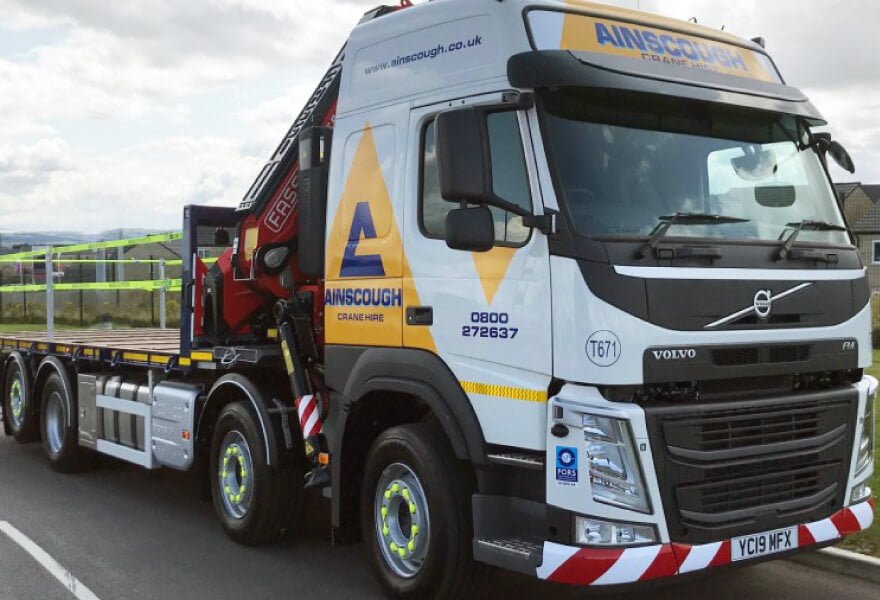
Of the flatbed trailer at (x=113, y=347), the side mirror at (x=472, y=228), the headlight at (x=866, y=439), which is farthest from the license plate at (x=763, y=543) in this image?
the flatbed trailer at (x=113, y=347)

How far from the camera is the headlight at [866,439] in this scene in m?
5.29

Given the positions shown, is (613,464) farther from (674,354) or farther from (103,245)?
(103,245)

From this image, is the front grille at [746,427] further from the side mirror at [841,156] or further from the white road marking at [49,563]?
the white road marking at [49,563]

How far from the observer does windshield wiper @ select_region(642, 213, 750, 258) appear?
4.59m

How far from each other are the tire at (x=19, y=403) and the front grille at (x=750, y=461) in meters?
8.03

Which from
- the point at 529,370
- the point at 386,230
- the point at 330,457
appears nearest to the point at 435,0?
the point at 386,230

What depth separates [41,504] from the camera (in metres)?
8.27

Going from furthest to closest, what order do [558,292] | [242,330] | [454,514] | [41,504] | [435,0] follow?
[41,504] < [242,330] < [435,0] < [454,514] < [558,292]

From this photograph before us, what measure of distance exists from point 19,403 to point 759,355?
8607 mm

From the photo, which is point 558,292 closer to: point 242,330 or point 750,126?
point 750,126

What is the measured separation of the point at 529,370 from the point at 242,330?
10.9ft

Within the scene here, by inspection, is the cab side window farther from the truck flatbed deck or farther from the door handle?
the truck flatbed deck

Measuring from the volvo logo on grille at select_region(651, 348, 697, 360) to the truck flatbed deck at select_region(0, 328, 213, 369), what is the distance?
3867mm

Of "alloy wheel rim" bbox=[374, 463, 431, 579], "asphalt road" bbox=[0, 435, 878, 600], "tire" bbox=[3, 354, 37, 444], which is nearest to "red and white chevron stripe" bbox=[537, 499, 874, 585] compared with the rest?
"asphalt road" bbox=[0, 435, 878, 600]
